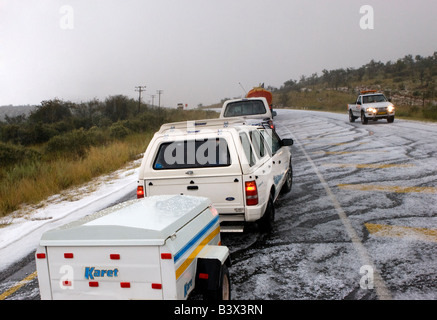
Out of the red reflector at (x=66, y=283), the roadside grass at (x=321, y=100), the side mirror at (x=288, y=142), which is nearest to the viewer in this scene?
the red reflector at (x=66, y=283)

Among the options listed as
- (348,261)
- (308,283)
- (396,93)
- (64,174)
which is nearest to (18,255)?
(308,283)

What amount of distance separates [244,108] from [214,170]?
29.4 feet

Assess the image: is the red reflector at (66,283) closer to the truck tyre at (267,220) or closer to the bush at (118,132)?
the truck tyre at (267,220)

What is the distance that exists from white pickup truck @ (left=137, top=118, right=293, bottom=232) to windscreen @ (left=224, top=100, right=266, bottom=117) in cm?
799

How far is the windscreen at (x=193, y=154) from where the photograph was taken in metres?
5.27

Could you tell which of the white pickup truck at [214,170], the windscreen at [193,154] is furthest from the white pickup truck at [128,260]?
the windscreen at [193,154]

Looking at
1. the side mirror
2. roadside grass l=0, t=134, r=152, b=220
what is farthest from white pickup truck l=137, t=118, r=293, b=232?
roadside grass l=0, t=134, r=152, b=220

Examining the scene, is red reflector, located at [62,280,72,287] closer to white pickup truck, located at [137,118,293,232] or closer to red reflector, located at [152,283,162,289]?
red reflector, located at [152,283,162,289]

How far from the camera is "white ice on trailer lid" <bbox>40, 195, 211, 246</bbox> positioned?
9.76ft

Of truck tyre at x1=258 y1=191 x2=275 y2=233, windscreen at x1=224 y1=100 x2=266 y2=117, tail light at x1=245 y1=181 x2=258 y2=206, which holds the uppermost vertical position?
windscreen at x1=224 y1=100 x2=266 y2=117

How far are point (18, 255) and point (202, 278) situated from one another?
3.89 meters

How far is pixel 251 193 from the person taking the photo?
16.7 ft

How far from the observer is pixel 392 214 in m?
6.29

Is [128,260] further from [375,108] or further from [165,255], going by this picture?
[375,108]
